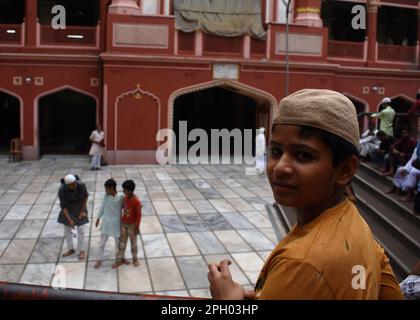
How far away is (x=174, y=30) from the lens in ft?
55.2

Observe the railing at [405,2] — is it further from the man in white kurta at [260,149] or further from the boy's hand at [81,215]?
the boy's hand at [81,215]

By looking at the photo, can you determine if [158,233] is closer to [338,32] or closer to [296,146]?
[296,146]

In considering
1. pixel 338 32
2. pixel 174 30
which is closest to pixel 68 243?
pixel 174 30

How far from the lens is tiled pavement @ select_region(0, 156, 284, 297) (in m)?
6.33

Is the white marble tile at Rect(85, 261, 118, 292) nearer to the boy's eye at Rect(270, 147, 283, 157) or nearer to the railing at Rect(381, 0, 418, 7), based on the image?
the boy's eye at Rect(270, 147, 283, 157)

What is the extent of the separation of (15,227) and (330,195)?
8.38 meters

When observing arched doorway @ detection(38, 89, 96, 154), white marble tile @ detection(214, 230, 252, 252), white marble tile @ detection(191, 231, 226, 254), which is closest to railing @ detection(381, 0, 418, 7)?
arched doorway @ detection(38, 89, 96, 154)

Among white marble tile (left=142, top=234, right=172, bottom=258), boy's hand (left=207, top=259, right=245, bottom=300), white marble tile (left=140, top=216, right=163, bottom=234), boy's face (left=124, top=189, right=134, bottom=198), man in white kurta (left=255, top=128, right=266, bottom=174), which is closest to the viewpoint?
boy's hand (left=207, top=259, right=245, bottom=300)

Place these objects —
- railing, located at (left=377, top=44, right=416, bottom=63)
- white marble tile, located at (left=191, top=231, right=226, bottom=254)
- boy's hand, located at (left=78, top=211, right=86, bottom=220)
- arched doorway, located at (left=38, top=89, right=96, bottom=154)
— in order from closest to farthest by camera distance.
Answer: boy's hand, located at (left=78, top=211, right=86, bottom=220), white marble tile, located at (left=191, top=231, right=226, bottom=254), railing, located at (left=377, top=44, right=416, bottom=63), arched doorway, located at (left=38, top=89, right=96, bottom=154)

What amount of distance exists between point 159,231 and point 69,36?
38.5ft

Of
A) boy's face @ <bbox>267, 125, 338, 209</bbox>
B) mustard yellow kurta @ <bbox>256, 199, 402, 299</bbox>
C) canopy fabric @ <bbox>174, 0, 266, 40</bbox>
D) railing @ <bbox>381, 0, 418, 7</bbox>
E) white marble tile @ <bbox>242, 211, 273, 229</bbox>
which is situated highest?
railing @ <bbox>381, 0, 418, 7</bbox>

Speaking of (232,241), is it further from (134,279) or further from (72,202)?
(72,202)

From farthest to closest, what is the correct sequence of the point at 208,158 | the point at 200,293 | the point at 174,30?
the point at 208,158 < the point at 174,30 < the point at 200,293

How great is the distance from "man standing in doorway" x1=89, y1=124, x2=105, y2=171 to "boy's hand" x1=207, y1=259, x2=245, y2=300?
14.3 m
